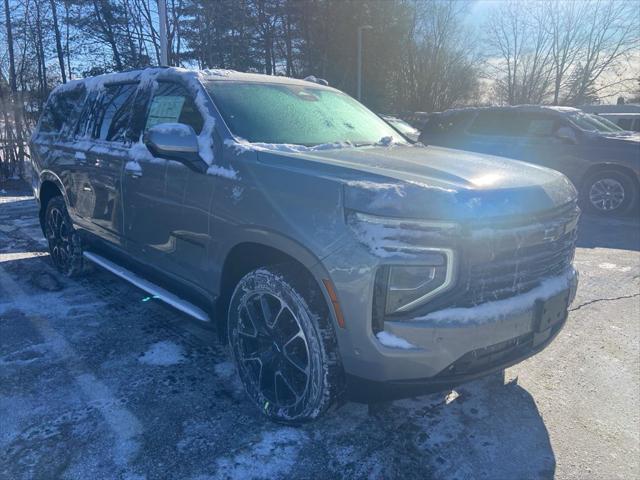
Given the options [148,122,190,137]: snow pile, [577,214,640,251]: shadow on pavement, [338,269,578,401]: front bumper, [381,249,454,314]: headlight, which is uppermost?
[148,122,190,137]: snow pile

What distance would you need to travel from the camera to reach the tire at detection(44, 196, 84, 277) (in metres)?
4.79

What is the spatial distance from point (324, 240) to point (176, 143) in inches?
45.8

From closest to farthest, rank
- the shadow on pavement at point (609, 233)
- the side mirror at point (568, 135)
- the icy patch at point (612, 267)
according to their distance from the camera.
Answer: the icy patch at point (612, 267) < the shadow on pavement at point (609, 233) < the side mirror at point (568, 135)

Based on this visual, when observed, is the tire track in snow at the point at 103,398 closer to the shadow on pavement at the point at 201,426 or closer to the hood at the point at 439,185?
the shadow on pavement at the point at 201,426

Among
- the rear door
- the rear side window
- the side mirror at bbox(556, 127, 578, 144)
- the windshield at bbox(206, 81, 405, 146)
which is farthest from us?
the side mirror at bbox(556, 127, 578, 144)

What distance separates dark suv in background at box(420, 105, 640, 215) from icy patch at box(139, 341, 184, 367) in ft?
24.8

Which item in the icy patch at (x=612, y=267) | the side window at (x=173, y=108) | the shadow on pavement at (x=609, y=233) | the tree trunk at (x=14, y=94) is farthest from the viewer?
the tree trunk at (x=14, y=94)

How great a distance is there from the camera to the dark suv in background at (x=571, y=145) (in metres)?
8.20

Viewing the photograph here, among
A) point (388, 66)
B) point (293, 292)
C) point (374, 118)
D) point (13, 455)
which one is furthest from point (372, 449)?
point (388, 66)

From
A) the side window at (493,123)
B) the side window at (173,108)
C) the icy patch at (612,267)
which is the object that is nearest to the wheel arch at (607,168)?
the side window at (493,123)

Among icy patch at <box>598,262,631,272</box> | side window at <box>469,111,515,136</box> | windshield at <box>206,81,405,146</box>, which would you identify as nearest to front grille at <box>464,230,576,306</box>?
windshield at <box>206,81,405,146</box>

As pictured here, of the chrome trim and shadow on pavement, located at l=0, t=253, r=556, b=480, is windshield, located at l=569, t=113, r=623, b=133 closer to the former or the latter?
shadow on pavement, located at l=0, t=253, r=556, b=480

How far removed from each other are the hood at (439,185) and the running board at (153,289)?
120 cm

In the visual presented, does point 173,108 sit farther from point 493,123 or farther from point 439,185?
point 493,123
